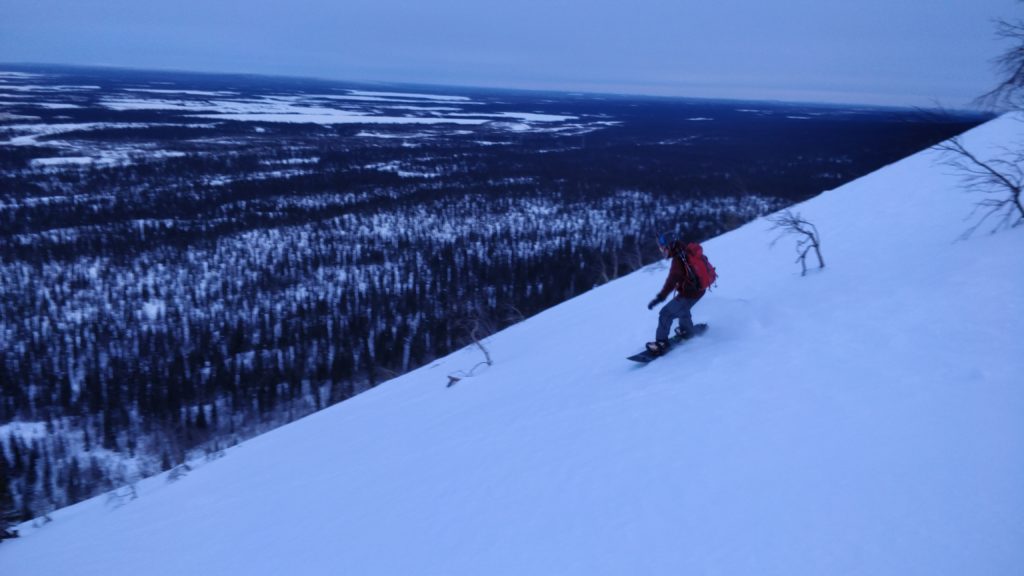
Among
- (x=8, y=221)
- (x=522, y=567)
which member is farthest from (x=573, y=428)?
(x=8, y=221)

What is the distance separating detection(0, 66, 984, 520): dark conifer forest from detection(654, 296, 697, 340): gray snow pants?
4142mm

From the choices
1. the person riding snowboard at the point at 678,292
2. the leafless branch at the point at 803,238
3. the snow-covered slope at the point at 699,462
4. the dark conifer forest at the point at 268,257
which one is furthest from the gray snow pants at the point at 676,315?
the dark conifer forest at the point at 268,257

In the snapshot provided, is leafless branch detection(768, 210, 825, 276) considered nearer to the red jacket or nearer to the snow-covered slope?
the snow-covered slope

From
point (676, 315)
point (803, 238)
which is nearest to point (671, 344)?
point (676, 315)

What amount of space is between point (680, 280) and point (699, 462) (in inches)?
96.3

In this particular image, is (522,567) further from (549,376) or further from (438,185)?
(438,185)

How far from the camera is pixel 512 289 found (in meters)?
25.9

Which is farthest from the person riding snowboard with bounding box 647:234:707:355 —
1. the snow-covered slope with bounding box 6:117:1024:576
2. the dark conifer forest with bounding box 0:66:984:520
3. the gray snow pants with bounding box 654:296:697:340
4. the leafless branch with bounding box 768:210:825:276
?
the dark conifer forest with bounding box 0:66:984:520

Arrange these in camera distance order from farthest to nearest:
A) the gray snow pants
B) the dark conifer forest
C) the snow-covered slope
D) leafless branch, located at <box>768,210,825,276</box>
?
the dark conifer forest → leafless branch, located at <box>768,210,825,276</box> → the gray snow pants → the snow-covered slope

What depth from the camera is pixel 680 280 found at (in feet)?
19.5

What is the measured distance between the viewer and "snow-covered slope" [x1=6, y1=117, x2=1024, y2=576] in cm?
301

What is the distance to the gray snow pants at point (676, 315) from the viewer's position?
6.06m

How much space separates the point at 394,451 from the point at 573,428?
2263 millimetres

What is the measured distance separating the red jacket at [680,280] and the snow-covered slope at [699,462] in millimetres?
571
